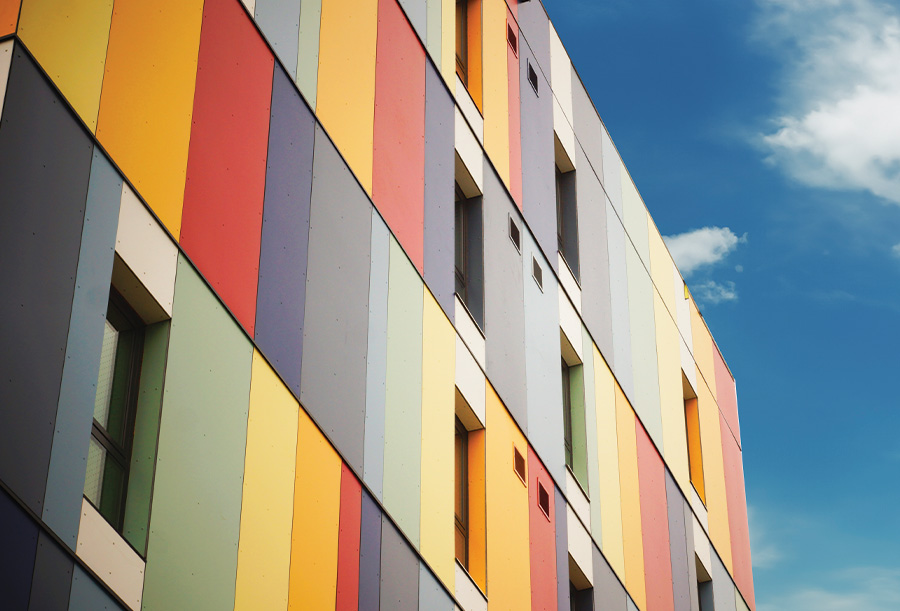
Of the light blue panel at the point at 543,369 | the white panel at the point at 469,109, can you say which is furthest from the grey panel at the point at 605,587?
the white panel at the point at 469,109

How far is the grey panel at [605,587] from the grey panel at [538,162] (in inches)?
179

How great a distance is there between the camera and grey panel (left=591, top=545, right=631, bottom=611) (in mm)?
16719

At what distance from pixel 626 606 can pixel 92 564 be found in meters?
11.8

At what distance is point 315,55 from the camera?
40.0ft

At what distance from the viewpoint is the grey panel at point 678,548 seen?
20.0m

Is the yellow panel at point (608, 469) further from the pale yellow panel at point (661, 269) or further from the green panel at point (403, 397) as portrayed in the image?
the green panel at point (403, 397)

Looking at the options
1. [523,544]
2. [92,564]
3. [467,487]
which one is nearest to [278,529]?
[92,564]

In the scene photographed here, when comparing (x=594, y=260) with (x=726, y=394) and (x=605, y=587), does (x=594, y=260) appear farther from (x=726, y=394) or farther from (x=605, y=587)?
(x=726, y=394)

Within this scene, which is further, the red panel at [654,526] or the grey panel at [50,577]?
the red panel at [654,526]

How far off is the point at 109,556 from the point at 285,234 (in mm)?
3957

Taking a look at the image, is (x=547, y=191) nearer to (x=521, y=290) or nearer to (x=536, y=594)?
(x=521, y=290)

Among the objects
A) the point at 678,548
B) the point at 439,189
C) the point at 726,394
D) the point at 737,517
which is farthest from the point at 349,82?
the point at 726,394

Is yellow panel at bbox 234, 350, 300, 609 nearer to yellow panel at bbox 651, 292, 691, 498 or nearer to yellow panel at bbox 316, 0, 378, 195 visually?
yellow panel at bbox 316, 0, 378, 195

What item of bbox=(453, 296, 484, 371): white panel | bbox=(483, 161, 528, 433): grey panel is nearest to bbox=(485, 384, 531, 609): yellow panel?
bbox=(483, 161, 528, 433): grey panel
